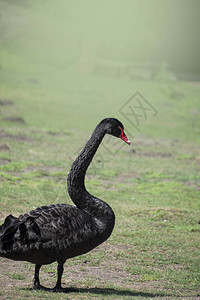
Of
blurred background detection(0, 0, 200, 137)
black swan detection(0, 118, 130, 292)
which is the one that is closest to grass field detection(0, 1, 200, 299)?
blurred background detection(0, 0, 200, 137)

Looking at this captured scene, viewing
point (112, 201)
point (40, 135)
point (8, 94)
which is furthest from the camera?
point (8, 94)

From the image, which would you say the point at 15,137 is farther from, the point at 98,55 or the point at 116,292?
the point at 98,55

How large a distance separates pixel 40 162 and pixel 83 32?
29.3 metres

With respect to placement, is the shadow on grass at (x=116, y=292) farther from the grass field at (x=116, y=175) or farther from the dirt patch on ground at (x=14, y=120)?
the dirt patch on ground at (x=14, y=120)

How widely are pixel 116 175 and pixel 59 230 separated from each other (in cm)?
718

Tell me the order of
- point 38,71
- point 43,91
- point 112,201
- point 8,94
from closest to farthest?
point 112,201, point 8,94, point 43,91, point 38,71

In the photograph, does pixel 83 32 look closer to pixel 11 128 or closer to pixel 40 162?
pixel 11 128

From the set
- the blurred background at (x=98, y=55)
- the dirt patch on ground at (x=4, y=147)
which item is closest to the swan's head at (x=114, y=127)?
the dirt patch on ground at (x=4, y=147)

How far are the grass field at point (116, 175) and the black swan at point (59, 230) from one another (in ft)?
1.11

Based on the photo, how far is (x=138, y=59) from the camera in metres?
38.6

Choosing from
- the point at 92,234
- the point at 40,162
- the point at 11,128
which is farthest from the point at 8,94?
the point at 92,234

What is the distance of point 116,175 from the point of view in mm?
11906

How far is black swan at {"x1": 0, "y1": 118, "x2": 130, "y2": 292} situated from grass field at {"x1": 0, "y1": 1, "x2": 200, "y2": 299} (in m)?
0.34

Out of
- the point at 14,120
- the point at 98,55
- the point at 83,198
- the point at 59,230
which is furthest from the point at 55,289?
the point at 98,55
